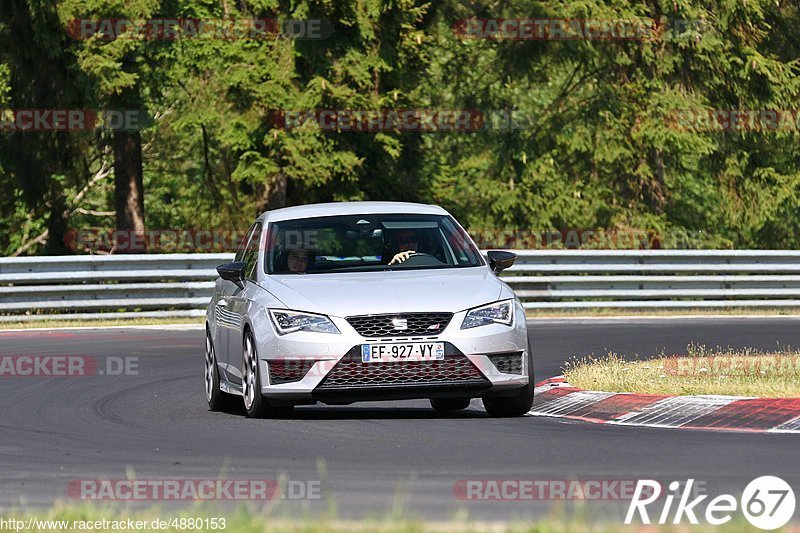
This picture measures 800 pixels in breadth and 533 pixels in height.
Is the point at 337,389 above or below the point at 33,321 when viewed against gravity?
above

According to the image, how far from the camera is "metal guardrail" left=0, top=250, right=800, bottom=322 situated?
997 inches

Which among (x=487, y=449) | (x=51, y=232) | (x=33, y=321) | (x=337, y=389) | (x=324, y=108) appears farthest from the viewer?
(x=51, y=232)

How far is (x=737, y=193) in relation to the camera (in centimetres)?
4053

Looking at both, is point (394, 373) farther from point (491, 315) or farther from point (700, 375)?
point (700, 375)

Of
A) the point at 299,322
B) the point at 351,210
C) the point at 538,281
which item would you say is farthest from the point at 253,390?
the point at 538,281

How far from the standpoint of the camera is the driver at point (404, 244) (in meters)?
13.0

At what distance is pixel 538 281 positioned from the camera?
1067 inches

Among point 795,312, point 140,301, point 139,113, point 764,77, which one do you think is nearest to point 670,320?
point 795,312

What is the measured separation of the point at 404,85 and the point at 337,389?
2382cm

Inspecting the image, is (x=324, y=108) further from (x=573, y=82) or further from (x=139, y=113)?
(x=573, y=82)

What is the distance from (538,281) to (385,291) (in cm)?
1534

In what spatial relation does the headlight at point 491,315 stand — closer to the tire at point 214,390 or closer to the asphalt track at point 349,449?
the asphalt track at point 349,449

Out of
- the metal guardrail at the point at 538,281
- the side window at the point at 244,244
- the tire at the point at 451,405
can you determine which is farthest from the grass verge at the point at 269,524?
the metal guardrail at the point at 538,281

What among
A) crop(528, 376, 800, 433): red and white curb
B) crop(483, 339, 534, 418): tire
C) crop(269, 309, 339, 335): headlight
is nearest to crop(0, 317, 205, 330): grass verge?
crop(528, 376, 800, 433): red and white curb
